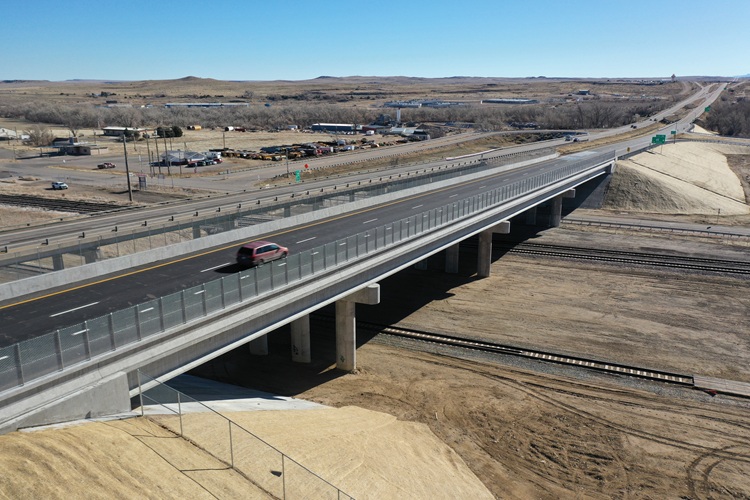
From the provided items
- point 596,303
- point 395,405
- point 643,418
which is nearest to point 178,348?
point 395,405

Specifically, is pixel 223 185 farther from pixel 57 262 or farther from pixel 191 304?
pixel 191 304

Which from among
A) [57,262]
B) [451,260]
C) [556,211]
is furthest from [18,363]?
[556,211]

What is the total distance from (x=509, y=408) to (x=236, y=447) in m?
14.7

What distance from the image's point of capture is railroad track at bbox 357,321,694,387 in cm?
3019

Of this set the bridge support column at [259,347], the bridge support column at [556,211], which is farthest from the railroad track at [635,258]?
→ the bridge support column at [259,347]

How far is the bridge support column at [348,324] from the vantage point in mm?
29641

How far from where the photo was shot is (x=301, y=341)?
30844mm

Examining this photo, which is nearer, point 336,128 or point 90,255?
point 90,255

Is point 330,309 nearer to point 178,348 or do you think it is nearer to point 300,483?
point 178,348

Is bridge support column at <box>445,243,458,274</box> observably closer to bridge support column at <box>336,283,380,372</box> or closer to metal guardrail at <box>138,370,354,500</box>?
bridge support column at <box>336,283,380,372</box>

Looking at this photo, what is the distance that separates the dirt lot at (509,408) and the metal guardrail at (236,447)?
76 centimetres

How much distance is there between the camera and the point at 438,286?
149 ft

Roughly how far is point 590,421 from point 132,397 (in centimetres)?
1919

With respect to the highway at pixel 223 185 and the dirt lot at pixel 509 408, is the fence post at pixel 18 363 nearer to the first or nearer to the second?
the dirt lot at pixel 509 408
